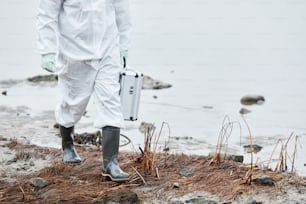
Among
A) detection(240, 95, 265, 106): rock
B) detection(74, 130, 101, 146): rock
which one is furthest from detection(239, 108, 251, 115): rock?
detection(74, 130, 101, 146): rock

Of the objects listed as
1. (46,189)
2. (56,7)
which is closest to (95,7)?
(56,7)

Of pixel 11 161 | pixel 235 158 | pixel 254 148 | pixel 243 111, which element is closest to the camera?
pixel 11 161

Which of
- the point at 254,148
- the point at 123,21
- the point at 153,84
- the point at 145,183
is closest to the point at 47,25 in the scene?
the point at 123,21

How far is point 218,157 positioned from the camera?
21.7 feet

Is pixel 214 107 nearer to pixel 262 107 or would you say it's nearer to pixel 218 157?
pixel 262 107

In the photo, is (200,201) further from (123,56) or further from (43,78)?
(43,78)

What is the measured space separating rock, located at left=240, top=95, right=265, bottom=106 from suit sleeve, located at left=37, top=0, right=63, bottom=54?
4.97 m

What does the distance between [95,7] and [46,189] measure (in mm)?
1316

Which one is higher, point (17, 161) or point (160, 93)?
point (160, 93)

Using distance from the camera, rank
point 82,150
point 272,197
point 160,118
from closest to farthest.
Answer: point 272,197, point 82,150, point 160,118

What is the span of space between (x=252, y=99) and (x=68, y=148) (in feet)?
14.8

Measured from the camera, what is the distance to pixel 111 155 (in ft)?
19.9

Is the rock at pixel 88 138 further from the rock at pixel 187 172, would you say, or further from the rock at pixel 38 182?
the rock at pixel 38 182

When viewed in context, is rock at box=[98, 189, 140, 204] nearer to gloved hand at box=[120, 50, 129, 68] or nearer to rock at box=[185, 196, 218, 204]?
rock at box=[185, 196, 218, 204]
